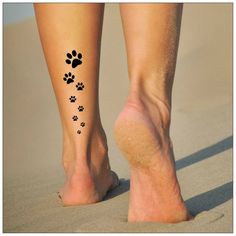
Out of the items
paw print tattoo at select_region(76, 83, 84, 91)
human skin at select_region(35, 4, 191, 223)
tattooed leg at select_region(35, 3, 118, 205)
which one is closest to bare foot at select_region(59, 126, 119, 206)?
tattooed leg at select_region(35, 3, 118, 205)

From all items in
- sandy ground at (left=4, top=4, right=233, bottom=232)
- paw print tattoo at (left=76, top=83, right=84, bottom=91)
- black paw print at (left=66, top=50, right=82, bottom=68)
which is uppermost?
black paw print at (left=66, top=50, right=82, bottom=68)

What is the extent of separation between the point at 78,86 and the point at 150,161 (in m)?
0.41

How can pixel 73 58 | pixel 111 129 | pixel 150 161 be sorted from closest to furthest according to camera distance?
pixel 150 161 < pixel 73 58 < pixel 111 129

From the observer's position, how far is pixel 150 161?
3.77 ft

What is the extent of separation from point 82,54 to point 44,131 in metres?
2.00

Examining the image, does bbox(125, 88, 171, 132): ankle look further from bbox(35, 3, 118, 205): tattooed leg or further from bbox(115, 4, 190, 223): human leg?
bbox(35, 3, 118, 205): tattooed leg

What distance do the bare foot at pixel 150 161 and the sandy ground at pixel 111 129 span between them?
0.11ft

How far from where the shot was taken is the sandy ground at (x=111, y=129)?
1336 millimetres

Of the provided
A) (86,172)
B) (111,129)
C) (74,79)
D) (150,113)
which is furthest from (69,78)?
(111,129)

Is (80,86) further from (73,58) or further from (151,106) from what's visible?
(151,106)

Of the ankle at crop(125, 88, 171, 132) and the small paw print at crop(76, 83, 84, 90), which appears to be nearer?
the ankle at crop(125, 88, 171, 132)

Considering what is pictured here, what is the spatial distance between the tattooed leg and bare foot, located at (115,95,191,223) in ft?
1.04

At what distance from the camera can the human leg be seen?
1152mm

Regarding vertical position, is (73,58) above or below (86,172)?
above
